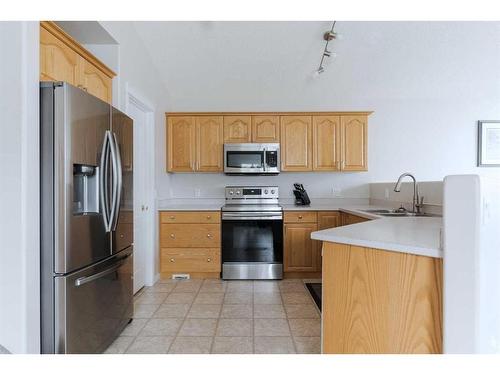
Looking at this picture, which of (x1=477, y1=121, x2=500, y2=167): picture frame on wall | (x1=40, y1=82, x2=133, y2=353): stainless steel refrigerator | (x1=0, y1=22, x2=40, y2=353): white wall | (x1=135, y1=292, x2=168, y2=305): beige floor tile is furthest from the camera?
(x1=477, y1=121, x2=500, y2=167): picture frame on wall

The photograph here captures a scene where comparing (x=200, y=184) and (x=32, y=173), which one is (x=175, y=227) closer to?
(x=200, y=184)

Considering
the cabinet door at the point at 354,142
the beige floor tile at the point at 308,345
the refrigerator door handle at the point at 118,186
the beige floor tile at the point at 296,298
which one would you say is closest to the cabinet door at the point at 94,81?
the refrigerator door handle at the point at 118,186

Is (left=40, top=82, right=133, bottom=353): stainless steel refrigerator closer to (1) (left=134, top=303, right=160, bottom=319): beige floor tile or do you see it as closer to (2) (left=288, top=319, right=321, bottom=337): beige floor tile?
(1) (left=134, top=303, right=160, bottom=319): beige floor tile

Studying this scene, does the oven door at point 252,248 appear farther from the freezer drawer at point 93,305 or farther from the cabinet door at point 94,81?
the cabinet door at point 94,81

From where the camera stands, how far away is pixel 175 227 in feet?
11.5

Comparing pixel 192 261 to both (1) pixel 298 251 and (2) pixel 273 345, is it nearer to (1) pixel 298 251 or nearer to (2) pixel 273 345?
(1) pixel 298 251

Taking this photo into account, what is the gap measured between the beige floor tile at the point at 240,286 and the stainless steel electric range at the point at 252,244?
75 mm

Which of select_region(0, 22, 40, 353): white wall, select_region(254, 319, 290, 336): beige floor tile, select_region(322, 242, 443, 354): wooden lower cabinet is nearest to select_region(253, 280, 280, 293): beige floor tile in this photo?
select_region(254, 319, 290, 336): beige floor tile

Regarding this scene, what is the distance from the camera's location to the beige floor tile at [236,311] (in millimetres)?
2492

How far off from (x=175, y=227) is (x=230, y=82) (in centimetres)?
200

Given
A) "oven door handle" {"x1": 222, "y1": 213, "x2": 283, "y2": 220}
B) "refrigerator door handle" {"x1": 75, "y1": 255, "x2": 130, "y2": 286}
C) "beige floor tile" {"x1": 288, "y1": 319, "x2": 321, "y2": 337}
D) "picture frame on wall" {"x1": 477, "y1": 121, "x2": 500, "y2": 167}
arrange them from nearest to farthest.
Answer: "refrigerator door handle" {"x1": 75, "y1": 255, "x2": 130, "y2": 286}
"beige floor tile" {"x1": 288, "y1": 319, "x2": 321, "y2": 337}
"oven door handle" {"x1": 222, "y1": 213, "x2": 283, "y2": 220}
"picture frame on wall" {"x1": 477, "y1": 121, "x2": 500, "y2": 167}

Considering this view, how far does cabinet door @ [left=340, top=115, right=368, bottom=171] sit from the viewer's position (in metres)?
3.77

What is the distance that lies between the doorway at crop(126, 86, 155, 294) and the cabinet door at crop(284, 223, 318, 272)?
158 cm
